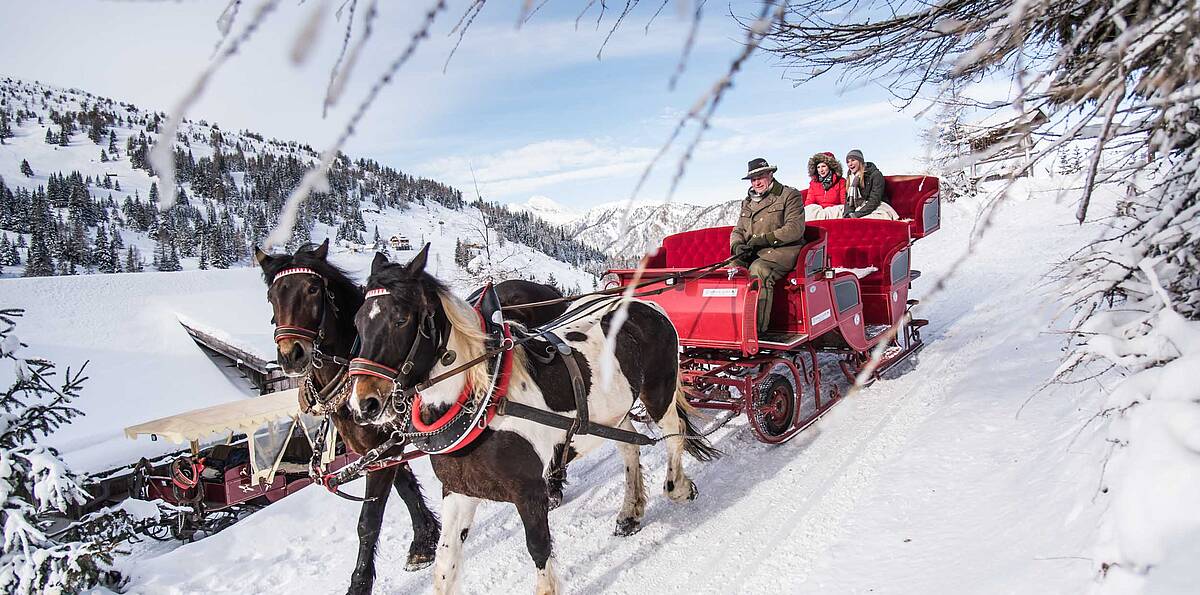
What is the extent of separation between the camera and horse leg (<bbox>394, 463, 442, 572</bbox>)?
171 inches

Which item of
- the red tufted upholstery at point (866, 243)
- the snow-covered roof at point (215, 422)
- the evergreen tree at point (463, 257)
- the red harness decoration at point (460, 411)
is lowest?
the snow-covered roof at point (215, 422)

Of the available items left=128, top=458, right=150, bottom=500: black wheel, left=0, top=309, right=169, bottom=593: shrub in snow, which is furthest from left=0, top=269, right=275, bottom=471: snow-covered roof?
left=0, top=309, right=169, bottom=593: shrub in snow

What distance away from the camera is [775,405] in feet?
18.3

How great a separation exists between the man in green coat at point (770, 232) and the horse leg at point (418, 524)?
3.07 m

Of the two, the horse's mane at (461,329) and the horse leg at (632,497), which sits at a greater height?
the horse's mane at (461,329)

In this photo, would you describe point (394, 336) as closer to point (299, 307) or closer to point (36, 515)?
point (299, 307)

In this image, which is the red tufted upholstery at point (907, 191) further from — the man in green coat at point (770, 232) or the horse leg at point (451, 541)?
the horse leg at point (451, 541)

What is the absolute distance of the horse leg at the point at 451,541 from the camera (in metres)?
3.32

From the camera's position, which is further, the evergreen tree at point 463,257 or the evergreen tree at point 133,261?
the evergreen tree at point 133,261

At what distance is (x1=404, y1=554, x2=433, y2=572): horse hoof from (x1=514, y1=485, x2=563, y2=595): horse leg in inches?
52.9

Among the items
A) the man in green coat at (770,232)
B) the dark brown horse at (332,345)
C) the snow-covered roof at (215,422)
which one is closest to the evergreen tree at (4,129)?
the snow-covered roof at (215,422)

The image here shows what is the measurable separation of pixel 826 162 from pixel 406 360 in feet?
Result: 23.0

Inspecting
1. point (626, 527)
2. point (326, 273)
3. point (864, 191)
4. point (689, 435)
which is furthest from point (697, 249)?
point (326, 273)

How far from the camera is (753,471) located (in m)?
5.12
